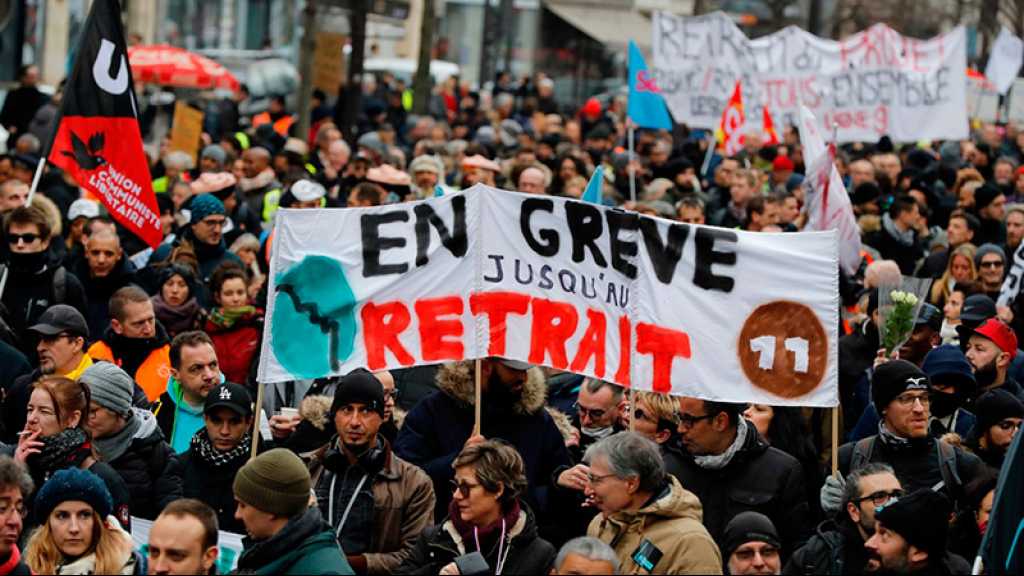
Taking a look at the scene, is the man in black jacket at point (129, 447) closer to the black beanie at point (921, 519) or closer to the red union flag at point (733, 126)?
the black beanie at point (921, 519)

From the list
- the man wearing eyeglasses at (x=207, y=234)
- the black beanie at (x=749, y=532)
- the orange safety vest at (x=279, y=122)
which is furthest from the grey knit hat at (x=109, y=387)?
the orange safety vest at (x=279, y=122)

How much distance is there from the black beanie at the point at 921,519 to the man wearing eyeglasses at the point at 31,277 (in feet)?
18.2

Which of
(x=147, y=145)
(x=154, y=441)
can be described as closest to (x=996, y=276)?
(x=154, y=441)

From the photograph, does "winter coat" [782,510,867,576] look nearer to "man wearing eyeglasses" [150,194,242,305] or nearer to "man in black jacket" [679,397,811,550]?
"man in black jacket" [679,397,811,550]

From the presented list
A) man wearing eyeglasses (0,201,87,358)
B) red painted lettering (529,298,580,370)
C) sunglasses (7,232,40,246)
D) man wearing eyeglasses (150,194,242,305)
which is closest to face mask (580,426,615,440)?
A: red painted lettering (529,298,580,370)

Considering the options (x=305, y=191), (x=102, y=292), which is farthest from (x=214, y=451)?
(x=305, y=191)

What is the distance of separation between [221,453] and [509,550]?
156 centimetres

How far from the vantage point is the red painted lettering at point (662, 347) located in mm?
7914

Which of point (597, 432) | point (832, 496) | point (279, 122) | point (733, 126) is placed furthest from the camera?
point (279, 122)

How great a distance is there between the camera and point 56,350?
904 centimetres

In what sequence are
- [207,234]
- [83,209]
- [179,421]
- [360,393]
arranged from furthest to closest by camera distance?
[83,209] < [207,234] < [179,421] < [360,393]

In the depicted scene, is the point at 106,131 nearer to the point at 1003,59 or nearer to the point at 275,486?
the point at 275,486

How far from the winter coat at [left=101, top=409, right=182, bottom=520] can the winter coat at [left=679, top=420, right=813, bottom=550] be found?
2001mm

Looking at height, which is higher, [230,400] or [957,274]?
[957,274]
